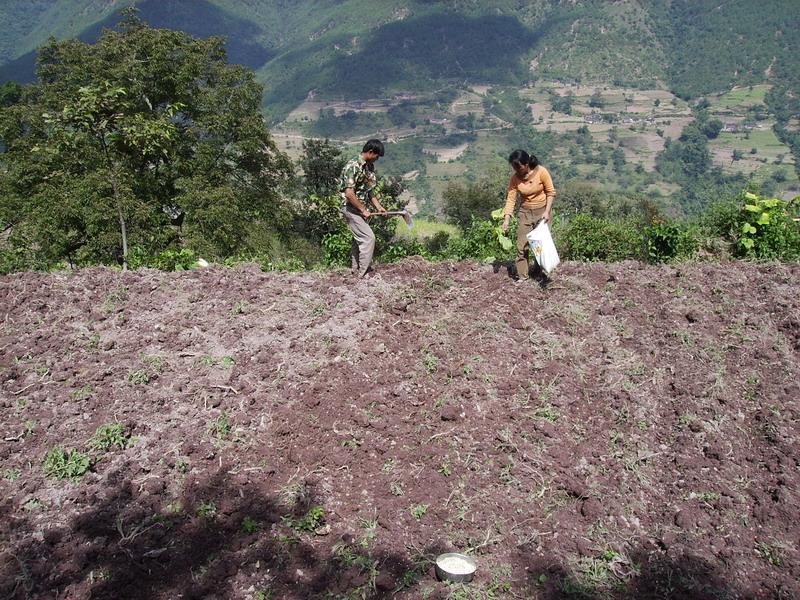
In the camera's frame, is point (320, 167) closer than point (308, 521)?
No

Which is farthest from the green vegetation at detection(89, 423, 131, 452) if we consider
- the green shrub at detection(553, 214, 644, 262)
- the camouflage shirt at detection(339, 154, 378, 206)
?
the green shrub at detection(553, 214, 644, 262)

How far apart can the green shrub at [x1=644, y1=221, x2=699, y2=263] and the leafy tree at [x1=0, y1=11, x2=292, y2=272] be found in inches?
428

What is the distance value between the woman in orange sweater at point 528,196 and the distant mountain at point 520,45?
15675cm

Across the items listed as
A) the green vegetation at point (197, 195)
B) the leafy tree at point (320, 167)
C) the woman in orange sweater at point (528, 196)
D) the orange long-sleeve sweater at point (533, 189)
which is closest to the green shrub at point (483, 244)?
the green vegetation at point (197, 195)

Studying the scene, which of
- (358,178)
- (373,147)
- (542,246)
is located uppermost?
(373,147)

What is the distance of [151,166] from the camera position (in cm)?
1711

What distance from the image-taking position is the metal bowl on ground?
3387 mm

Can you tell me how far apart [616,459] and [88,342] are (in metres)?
4.78

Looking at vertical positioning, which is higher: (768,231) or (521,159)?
(521,159)

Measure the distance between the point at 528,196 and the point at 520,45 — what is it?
199334 millimetres

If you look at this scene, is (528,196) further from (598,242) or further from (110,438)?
(110,438)

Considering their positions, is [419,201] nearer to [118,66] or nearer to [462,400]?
[118,66]

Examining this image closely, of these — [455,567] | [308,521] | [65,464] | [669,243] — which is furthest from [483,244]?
[65,464]

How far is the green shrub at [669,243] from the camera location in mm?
7906
